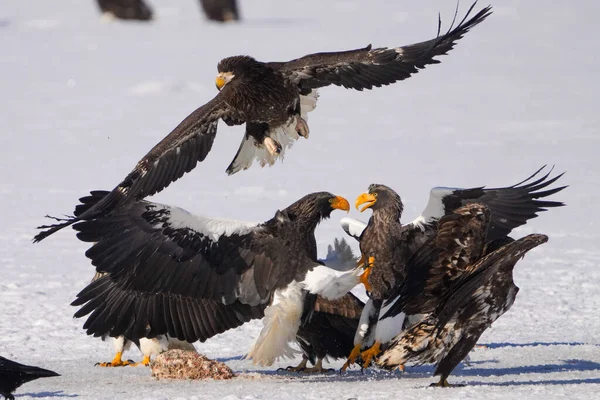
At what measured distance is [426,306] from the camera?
20.5 feet

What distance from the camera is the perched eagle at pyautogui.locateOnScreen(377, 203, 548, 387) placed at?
19.1ft

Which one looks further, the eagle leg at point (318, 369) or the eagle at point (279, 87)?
the eagle at point (279, 87)

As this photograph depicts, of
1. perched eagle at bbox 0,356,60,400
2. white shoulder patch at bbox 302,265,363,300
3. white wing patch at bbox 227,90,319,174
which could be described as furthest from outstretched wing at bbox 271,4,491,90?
perched eagle at bbox 0,356,60,400

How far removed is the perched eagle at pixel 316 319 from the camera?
21.0 feet

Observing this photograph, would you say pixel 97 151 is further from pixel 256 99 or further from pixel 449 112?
pixel 256 99

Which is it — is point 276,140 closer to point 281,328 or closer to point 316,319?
point 316,319

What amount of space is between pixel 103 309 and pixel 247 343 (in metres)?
1.54

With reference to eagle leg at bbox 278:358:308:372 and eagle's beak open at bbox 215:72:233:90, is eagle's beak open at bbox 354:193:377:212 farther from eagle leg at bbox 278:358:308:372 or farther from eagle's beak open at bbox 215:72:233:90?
eagle's beak open at bbox 215:72:233:90

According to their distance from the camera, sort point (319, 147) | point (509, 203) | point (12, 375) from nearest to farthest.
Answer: point (12, 375), point (509, 203), point (319, 147)

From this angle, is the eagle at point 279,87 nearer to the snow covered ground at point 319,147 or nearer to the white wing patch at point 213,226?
the white wing patch at point 213,226

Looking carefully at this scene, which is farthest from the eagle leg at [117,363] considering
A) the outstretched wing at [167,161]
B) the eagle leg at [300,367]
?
the eagle leg at [300,367]

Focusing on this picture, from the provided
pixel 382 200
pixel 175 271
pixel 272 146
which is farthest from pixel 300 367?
pixel 272 146

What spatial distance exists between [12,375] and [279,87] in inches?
116

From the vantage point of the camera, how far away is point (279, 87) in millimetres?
7910
